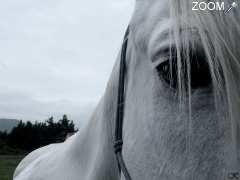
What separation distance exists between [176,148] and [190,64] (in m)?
0.26

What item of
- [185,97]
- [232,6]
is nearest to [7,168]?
[185,97]

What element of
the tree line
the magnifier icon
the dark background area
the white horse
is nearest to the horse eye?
A: the white horse

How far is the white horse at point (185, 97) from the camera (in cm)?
110

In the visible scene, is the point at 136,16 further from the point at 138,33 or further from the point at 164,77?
the point at 164,77

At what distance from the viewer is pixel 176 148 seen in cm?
119

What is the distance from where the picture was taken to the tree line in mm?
10319

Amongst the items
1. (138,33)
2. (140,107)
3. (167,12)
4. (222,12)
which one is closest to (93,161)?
(140,107)

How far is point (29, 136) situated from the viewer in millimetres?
16297

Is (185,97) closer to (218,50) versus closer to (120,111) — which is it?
(218,50)

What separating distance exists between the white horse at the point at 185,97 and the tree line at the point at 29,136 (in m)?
7.64

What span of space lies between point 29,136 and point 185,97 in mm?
15751

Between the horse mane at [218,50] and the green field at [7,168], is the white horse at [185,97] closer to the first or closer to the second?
the horse mane at [218,50]

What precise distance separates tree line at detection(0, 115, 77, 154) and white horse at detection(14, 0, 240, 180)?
7.64 meters

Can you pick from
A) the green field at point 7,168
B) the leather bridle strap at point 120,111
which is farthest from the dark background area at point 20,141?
the leather bridle strap at point 120,111
